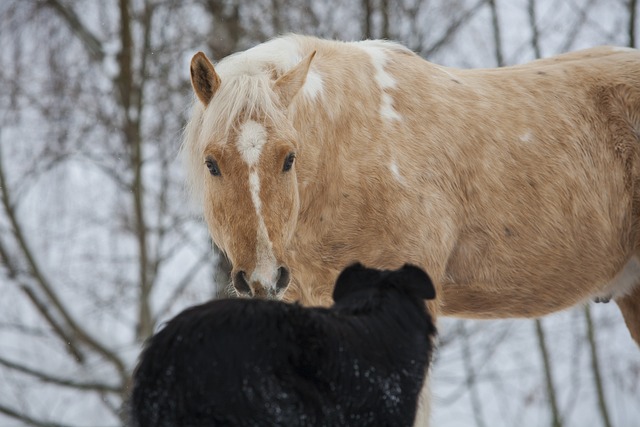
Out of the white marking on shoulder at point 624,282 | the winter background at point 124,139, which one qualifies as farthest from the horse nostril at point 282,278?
the winter background at point 124,139

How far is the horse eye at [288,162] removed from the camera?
4793mm

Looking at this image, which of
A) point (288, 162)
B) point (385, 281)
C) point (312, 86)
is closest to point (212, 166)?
point (288, 162)

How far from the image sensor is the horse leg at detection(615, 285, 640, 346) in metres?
6.41

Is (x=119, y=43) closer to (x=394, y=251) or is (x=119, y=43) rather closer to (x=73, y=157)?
(x=73, y=157)

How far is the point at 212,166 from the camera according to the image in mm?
4832

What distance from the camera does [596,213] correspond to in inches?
225

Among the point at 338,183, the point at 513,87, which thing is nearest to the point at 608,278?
the point at 513,87

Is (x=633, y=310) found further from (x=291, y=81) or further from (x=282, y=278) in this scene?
(x=291, y=81)

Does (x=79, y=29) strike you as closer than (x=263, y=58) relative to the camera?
No

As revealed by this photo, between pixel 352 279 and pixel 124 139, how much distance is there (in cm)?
748

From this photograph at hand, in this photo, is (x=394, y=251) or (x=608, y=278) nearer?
(x=394, y=251)

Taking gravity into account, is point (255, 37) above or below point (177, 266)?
above

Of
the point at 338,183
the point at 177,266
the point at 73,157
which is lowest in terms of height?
the point at 177,266

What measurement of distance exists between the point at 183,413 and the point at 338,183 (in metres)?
2.01
